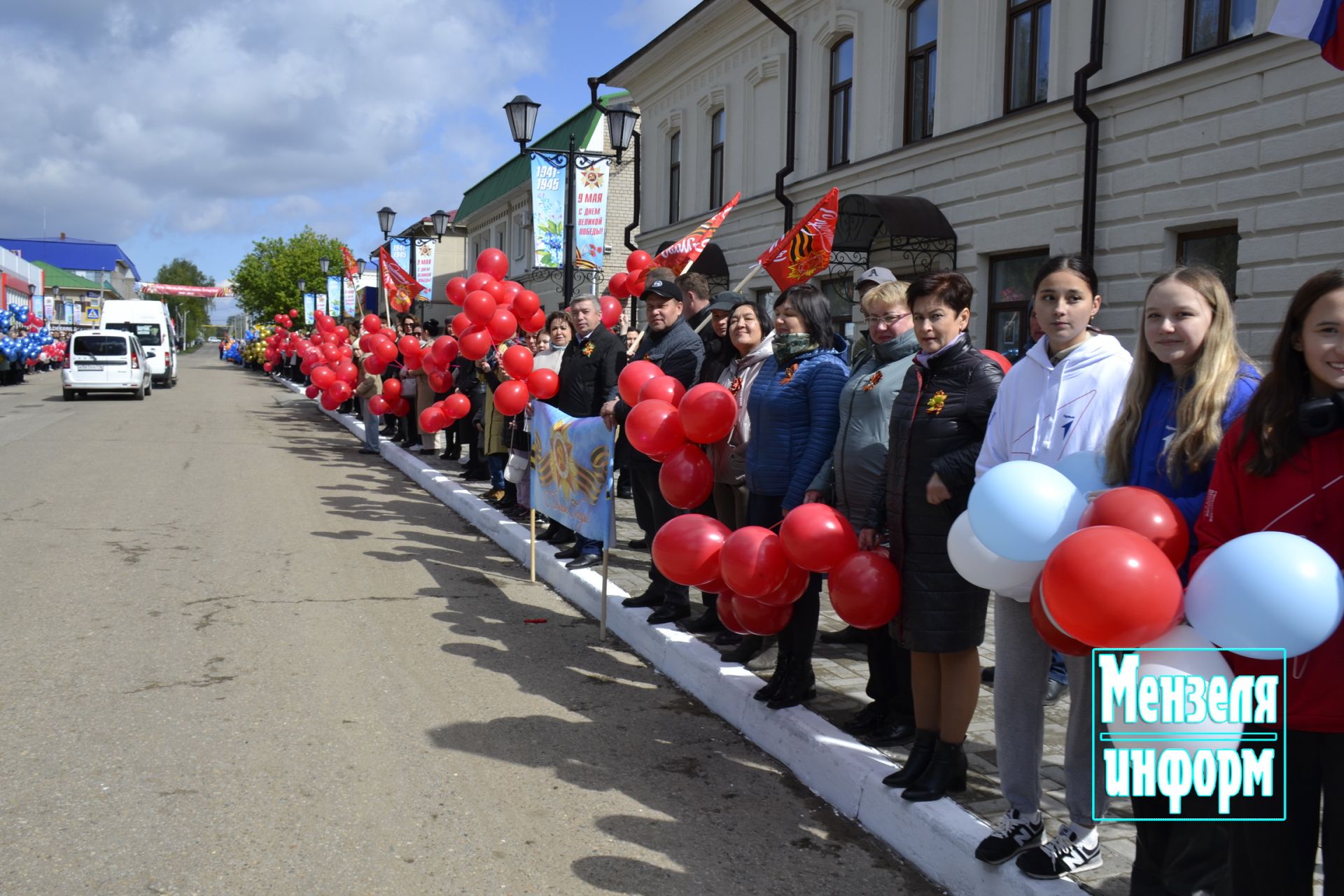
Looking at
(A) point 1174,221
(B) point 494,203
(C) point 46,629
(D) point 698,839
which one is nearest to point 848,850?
(D) point 698,839

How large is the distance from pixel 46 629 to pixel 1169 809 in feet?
20.1

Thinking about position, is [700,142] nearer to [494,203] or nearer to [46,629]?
[46,629]

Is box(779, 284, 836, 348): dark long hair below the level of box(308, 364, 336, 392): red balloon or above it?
above

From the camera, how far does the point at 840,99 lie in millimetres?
17047

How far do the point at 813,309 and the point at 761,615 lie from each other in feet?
4.71

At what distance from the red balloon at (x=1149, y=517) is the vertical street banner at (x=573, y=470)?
4.28m

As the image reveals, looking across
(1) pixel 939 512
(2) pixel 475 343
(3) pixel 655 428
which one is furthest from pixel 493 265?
(1) pixel 939 512

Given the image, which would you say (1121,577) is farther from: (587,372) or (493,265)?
(493,265)

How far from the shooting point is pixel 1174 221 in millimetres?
10812

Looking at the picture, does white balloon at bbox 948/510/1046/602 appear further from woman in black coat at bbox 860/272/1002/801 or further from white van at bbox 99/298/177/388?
white van at bbox 99/298/177/388

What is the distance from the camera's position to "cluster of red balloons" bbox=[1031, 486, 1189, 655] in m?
2.50

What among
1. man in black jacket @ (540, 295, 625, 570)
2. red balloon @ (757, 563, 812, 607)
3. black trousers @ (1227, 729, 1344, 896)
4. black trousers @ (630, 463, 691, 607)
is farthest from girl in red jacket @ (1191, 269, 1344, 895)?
man in black jacket @ (540, 295, 625, 570)

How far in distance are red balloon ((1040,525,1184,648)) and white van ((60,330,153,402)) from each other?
102 feet

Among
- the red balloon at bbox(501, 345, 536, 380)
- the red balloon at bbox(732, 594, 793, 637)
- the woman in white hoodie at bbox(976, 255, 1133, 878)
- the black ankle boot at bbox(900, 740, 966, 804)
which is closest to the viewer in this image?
the woman in white hoodie at bbox(976, 255, 1133, 878)
